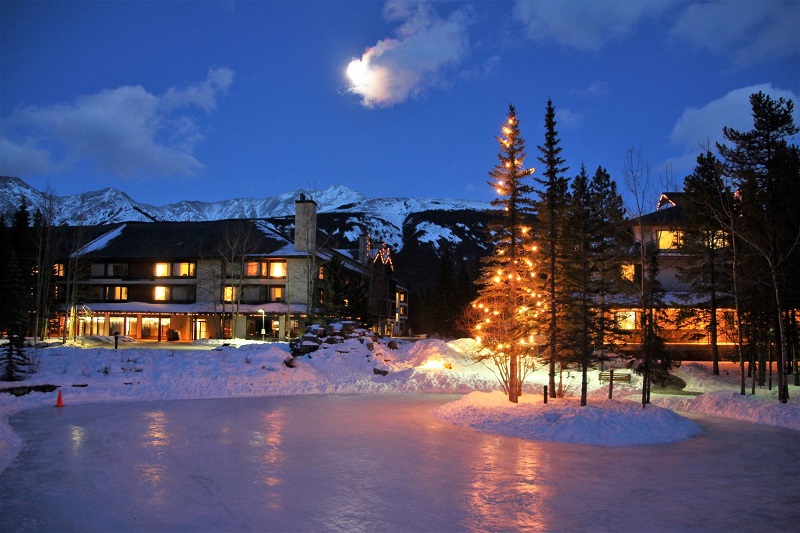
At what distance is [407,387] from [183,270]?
136 ft

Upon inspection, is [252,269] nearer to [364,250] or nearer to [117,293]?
[364,250]

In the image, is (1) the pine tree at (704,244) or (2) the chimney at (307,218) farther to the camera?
(2) the chimney at (307,218)

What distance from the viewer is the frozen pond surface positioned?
339 inches

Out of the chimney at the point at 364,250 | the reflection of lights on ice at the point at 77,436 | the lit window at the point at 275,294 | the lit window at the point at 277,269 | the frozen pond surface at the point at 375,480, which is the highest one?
the chimney at the point at 364,250

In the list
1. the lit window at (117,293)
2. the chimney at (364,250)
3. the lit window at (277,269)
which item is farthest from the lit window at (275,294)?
the lit window at (117,293)

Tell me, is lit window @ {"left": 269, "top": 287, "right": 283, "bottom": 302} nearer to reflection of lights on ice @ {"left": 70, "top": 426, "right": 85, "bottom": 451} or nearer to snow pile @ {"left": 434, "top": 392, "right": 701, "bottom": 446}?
snow pile @ {"left": 434, "top": 392, "right": 701, "bottom": 446}

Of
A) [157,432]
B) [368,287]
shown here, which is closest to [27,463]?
[157,432]

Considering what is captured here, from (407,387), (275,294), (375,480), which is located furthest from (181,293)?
(375,480)

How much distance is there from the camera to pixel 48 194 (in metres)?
44.2

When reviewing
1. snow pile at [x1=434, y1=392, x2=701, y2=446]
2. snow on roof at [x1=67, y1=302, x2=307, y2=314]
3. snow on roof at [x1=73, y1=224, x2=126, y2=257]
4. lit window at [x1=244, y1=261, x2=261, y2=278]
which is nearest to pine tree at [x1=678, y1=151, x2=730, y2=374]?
snow pile at [x1=434, y1=392, x2=701, y2=446]

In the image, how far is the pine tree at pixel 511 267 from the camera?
20328mm

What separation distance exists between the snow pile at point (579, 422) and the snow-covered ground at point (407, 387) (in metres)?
0.03

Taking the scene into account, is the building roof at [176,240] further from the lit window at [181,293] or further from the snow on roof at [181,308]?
the snow on roof at [181,308]

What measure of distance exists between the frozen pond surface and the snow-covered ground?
1.05 metres
